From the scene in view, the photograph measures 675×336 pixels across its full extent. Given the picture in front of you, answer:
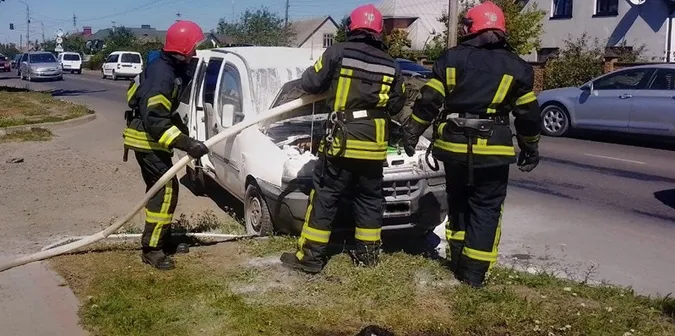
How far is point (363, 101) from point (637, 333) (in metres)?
2.30

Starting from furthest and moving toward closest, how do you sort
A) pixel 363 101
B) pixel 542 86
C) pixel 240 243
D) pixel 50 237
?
pixel 542 86 → pixel 50 237 → pixel 240 243 → pixel 363 101

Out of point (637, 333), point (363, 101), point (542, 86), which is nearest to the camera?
point (637, 333)

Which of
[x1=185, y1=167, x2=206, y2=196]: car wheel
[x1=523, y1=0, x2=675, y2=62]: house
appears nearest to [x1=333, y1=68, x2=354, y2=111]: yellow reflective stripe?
[x1=185, y1=167, x2=206, y2=196]: car wheel

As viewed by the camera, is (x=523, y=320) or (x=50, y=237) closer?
(x=523, y=320)

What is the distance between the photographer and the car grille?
6125 millimetres

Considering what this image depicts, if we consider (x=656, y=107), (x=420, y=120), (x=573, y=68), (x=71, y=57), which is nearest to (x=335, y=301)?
(x=420, y=120)

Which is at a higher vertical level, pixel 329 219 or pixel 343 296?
pixel 329 219

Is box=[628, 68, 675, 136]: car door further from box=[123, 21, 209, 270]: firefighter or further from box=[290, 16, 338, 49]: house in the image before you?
box=[290, 16, 338, 49]: house

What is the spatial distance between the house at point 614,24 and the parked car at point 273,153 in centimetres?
2321

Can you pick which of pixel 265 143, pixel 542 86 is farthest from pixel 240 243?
pixel 542 86

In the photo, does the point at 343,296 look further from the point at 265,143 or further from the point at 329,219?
the point at 265,143

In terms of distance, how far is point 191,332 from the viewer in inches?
176

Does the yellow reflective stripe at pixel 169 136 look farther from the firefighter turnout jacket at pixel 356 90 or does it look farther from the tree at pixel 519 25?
Result: the tree at pixel 519 25

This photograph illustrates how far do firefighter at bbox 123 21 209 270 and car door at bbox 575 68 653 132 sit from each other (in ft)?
36.0
